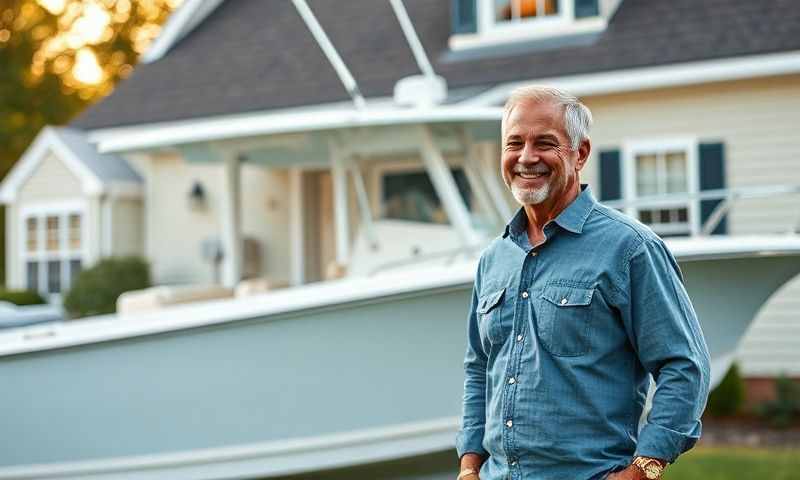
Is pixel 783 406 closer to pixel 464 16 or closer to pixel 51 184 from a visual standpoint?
pixel 464 16

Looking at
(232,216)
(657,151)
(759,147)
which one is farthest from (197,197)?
(759,147)

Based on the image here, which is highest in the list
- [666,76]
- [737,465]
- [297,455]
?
[666,76]

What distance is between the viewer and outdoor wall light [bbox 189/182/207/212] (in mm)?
12531

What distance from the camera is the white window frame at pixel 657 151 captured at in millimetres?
9906

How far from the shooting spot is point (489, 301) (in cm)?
258

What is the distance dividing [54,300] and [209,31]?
4487 millimetres

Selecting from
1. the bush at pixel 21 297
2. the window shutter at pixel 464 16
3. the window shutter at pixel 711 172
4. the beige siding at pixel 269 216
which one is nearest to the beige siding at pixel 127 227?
the bush at pixel 21 297

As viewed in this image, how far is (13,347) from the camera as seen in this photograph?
18.4ft

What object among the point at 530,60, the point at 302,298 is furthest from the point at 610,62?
the point at 302,298

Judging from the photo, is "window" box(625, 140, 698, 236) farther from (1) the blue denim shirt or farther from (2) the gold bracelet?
(1) the blue denim shirt

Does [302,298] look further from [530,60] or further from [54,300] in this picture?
[54,300]

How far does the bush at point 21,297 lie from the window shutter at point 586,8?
818 centimetres

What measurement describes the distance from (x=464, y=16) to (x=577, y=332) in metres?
9.47

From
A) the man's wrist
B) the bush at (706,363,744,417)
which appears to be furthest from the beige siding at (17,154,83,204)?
the man's wrist
